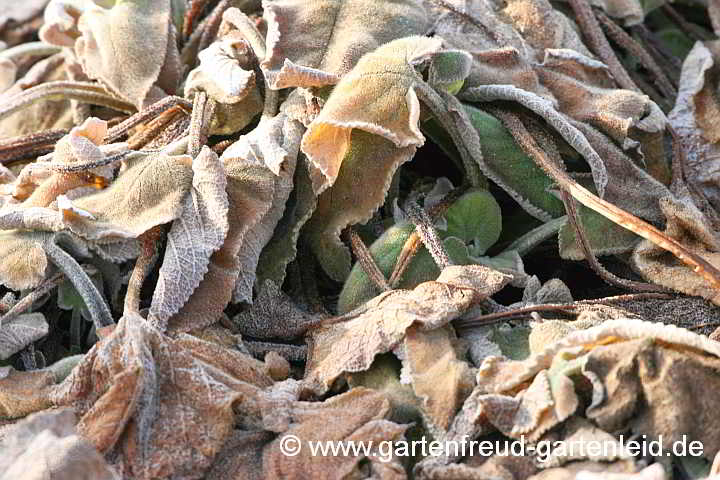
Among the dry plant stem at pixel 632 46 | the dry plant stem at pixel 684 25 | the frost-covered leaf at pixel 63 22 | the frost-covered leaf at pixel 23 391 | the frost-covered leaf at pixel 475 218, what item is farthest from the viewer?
the dry plant stem at pixel 684 25

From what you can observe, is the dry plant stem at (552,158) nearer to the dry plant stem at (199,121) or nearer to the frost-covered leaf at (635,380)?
the frost-covered leaf at (635,380)

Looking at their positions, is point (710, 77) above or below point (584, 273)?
above

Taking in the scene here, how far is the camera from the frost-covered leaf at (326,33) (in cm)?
114

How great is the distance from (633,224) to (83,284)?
69cm

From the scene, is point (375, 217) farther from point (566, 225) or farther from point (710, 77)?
point (710, 77)

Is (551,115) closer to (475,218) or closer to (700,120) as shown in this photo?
(475,218)

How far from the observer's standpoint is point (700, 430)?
841 millimetres

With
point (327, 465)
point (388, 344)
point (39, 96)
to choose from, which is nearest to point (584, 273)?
point (388, 344)

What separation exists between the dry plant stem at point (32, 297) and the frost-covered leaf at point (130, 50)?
0.34m

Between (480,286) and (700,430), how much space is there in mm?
297

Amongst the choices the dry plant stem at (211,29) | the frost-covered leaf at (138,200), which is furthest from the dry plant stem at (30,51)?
the frost-covered leaf at (138,200)

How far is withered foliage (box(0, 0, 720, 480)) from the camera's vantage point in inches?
34.3

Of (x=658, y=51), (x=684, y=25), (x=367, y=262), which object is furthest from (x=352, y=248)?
(x=684, y=25)

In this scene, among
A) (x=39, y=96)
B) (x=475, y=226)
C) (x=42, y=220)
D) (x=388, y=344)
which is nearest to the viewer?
(x=388, y=344)
